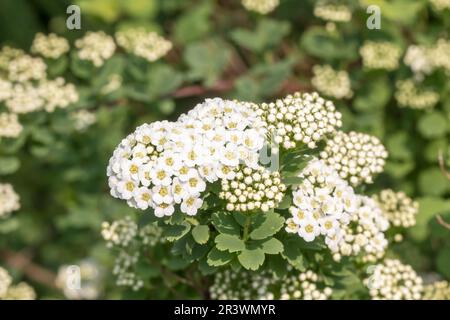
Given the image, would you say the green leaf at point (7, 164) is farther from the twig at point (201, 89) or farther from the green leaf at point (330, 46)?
the green leaf at point (330, 46)

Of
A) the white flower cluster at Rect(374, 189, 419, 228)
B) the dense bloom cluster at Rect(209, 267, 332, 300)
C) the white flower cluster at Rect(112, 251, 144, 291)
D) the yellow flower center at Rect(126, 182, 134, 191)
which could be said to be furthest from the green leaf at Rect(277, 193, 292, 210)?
the white flower cluster at Rect(112, 251, 144, 291)

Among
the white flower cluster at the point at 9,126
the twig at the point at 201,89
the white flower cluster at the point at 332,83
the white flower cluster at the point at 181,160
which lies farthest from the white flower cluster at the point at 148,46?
the white flower cluster at the point at 181,160

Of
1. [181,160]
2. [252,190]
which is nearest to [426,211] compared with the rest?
[252,190]

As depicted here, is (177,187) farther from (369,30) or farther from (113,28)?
(113,28)

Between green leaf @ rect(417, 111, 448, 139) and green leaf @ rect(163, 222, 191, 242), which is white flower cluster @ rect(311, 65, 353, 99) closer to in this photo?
green leaf @ rect(417, 111, 448, 139)

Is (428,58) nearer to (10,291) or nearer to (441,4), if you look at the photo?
(441,4)
